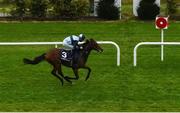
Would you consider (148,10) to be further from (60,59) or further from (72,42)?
(60,59)

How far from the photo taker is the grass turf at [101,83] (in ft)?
39.5

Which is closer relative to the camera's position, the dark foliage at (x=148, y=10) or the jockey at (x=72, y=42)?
the jockey at (x=72, y=42)

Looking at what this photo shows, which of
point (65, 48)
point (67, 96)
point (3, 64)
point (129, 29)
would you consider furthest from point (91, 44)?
point (129, 29)

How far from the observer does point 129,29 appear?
2606 centimetres

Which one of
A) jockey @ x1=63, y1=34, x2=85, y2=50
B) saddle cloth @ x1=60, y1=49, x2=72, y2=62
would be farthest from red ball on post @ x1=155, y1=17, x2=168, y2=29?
saddle cloth @ x1=60, y1=49, x2=72, y2=62

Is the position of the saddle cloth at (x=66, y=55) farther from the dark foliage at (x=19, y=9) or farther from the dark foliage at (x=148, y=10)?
the dark foliage at (x=19, y=9)

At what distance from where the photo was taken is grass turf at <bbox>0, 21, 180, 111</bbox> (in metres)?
12.0

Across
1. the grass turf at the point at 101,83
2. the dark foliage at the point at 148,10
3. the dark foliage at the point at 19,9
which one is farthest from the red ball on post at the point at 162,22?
the dark foliage at the point at 19,9

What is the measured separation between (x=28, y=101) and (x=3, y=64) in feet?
16.0

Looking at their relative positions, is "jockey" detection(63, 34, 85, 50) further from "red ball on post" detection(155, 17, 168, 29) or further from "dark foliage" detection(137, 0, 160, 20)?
"dark foliage" detection(137, 0, 160, 20)

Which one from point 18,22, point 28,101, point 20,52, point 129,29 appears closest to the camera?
point 28,101

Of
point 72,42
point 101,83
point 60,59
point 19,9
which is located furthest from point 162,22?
point 19,9

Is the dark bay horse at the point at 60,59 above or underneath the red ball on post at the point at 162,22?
underneath

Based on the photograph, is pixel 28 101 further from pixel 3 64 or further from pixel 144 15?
pixel 144 15
